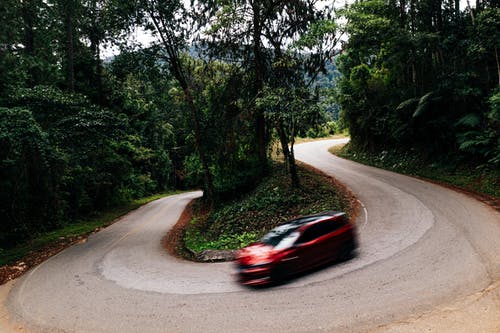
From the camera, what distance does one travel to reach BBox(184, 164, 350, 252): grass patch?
15367 mm

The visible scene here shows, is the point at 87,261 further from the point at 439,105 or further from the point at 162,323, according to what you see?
the point at 439,105

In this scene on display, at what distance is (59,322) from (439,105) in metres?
23.6

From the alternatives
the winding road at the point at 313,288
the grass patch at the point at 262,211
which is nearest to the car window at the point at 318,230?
the winding road at the point at 313,288

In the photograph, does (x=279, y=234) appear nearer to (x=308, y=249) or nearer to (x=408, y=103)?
(x=308, y=249)

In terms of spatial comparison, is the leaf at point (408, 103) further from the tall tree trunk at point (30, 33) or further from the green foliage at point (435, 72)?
the tall tree trunk at point (30, 33)

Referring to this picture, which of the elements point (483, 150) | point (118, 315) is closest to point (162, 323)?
point (118, 315)

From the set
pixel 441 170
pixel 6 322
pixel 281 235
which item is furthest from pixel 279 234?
pixel 441 170

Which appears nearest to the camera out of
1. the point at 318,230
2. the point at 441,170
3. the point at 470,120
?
the point at 318,230

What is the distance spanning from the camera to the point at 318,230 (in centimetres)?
988

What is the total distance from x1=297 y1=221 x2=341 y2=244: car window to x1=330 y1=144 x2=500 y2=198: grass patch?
436 inches

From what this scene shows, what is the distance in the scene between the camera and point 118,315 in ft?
27.9

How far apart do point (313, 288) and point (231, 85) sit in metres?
14.0

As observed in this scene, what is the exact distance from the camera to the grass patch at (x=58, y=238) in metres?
16.4

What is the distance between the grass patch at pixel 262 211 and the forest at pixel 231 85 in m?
1.22
